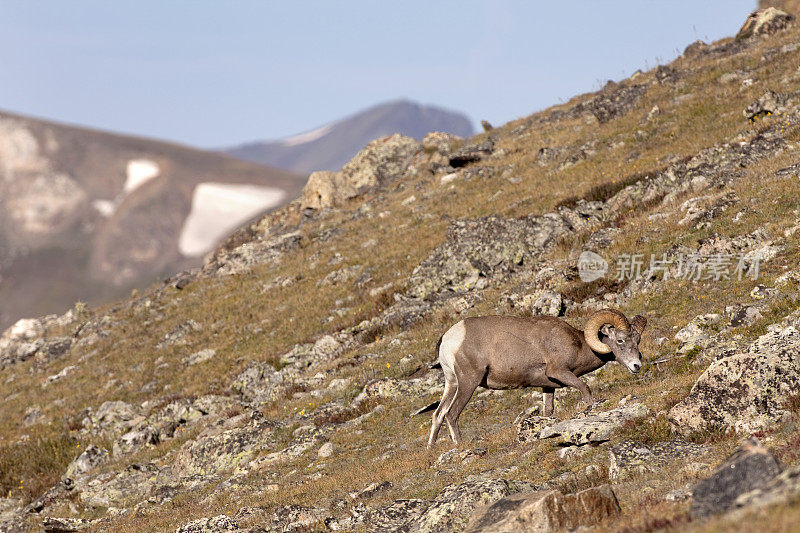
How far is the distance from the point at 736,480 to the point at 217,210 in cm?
7379

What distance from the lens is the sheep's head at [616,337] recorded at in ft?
52.4

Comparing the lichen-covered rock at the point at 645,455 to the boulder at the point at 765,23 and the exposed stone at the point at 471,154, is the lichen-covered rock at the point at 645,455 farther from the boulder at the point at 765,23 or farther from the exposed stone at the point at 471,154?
the boulder at the point at 765,23

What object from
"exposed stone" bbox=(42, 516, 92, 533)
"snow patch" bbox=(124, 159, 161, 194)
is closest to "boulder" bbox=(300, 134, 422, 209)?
"snow patch" bbox=(124, 159, 161, 194)

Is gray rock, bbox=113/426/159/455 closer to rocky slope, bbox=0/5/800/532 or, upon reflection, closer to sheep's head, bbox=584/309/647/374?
rocky slope, bbox=0/5/800/532

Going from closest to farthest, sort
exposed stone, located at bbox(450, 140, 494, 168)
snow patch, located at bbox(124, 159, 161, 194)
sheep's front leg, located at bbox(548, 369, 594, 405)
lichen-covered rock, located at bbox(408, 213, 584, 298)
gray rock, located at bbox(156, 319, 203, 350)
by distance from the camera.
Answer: sheep's front leg, located at bbox(548, 369, 594, 405)
lichen-covered rock, located at bbox(408, 213, 584, 298)
gray rock, located at bbox(156, 319, 203, 350)
exposed stone, located at bbox(450, 140, 494, 168)
snow patch, located at bbox(124, 159, 161, 194)

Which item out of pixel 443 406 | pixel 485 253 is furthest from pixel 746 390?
pixel 485 253

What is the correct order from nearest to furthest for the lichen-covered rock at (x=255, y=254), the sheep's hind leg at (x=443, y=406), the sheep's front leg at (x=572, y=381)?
1. the sheep's front leg at (x=572, y=381)
2. the sheep's hind leg at (x=443, y=406)
3. the lichen-covered rock at (x=255, y=254)

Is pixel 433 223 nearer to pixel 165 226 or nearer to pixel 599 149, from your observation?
pixel 599 149

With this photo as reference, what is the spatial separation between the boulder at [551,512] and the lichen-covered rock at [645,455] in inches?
78.3

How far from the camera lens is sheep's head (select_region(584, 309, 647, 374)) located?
15984 millimetres

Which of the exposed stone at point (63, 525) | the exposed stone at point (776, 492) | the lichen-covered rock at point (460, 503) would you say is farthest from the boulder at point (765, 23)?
the exposed stone at point (776, 492)

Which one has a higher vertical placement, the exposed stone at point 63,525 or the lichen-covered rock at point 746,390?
the lichen-covered rock at point 746,390

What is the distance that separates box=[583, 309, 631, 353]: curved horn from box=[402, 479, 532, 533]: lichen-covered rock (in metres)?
6.43

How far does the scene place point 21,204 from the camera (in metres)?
70.1
